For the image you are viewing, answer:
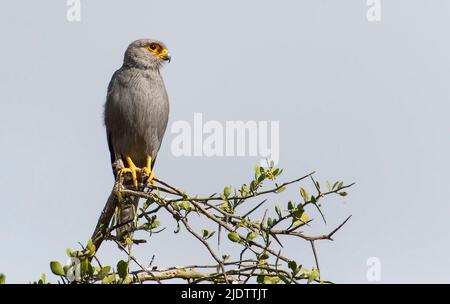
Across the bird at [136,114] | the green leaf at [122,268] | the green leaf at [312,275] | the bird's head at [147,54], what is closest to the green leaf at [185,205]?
the green leaf at [122,268]

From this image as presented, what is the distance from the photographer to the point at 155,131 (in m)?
7.15

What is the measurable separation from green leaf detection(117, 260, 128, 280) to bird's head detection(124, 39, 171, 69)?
4182mm

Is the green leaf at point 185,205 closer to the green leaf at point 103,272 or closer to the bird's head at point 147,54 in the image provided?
the green leaf at point 103,272

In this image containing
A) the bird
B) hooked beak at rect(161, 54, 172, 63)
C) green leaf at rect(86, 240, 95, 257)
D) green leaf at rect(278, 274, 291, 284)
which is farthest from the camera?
hooked beak at rect(161, 54, 172, 63)

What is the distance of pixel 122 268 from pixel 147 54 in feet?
14.3

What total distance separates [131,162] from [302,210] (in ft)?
10.2

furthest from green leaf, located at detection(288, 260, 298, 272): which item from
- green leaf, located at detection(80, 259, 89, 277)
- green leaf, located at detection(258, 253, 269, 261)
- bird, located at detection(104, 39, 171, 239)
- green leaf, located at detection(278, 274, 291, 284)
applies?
bird, located at detection(104, 39, 171, 239)

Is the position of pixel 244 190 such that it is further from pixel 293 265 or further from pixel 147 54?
pixel 147 54

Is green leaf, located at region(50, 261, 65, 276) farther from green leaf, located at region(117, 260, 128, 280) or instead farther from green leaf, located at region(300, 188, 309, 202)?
green leaf, located at region(300, 188, 309, 202)

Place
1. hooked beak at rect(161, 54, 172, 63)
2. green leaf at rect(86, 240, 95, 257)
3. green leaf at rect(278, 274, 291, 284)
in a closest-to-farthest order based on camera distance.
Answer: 1. green leaf at rect(278, 274, 291, 284)
2. green leaf at rect(86, 240, 95, 257)
3. hooked beak at rect(161, 54, 172, 63)

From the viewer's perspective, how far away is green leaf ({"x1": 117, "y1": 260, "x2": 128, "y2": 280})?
3.40 metres

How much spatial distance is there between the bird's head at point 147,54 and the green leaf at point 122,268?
165 inches
